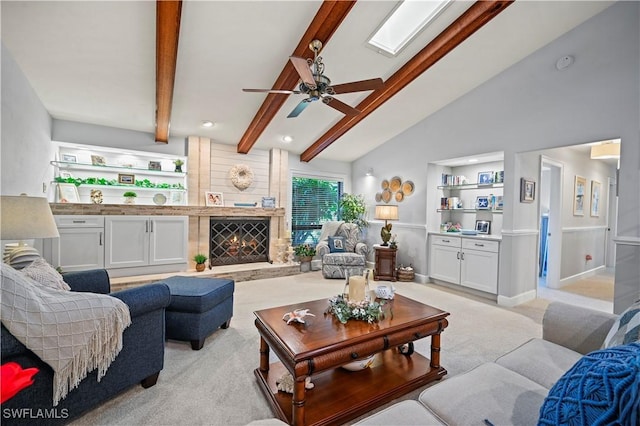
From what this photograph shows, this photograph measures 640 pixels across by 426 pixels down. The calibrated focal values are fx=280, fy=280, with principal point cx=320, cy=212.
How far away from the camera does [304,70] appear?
2379 mm

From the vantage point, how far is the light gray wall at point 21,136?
2471mm

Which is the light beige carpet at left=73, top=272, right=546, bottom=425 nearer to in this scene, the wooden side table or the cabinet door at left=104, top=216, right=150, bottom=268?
the wooden side table

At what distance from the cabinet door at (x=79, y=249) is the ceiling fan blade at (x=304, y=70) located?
3778mm

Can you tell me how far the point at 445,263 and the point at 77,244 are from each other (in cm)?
568

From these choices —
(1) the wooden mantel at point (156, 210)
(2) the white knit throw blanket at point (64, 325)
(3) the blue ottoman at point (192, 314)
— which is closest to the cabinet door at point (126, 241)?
(1) the wooden mantel at point (156, 210)

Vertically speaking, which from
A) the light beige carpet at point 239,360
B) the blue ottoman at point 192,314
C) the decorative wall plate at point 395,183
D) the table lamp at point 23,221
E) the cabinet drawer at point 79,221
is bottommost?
the light beige carpet at point 239,360

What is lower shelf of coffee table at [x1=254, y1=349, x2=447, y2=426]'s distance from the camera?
1675mm

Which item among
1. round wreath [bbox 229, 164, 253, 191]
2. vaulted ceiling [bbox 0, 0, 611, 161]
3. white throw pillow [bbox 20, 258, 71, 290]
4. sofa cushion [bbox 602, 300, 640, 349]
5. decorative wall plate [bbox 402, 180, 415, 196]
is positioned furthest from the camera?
round wreath [bbox 229, 164, 253, 191]

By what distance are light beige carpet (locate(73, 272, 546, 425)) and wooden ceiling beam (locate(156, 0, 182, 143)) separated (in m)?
2.84

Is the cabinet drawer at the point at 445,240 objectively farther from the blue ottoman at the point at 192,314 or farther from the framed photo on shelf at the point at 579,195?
the blue ottoman at the point at 192,314

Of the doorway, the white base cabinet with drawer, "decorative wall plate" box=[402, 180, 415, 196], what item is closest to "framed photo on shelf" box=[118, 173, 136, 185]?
"decorative wall plate" box=[402, 180, 415, 196]

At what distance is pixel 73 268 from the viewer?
12.9 feet

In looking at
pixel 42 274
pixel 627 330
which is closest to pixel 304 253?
pixel 42 274

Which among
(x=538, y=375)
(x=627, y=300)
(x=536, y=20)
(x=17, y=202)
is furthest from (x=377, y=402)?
(x=536, y=20)
